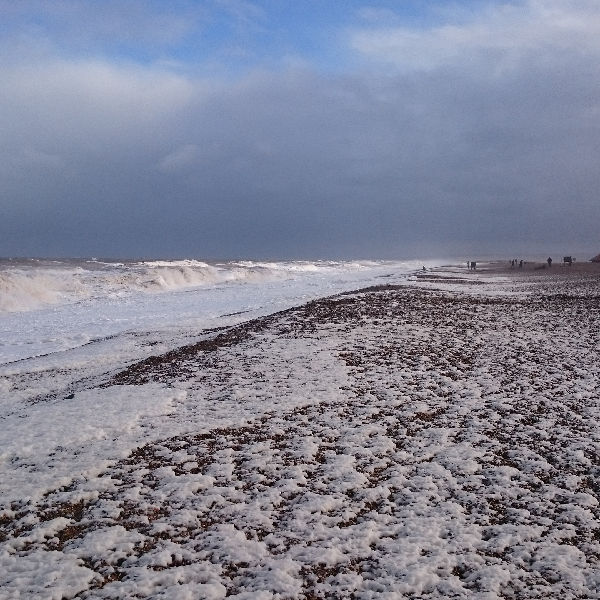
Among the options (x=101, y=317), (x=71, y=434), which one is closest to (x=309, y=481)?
(x=71, y=434)

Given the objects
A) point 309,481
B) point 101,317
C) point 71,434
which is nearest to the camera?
point 309,481

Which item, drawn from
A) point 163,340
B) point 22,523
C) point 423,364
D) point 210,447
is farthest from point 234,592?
point 163,340

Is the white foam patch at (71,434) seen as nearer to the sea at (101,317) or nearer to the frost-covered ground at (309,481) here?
the frost-covered ground at (309,481)

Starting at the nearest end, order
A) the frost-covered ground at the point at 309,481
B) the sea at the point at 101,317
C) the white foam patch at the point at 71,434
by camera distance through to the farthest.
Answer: the frost-covered ground at the point at 309,481 → the white foam patch at the point at 71,434 → the sea at the point at 101,317

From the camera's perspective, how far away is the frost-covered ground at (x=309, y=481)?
4102mm

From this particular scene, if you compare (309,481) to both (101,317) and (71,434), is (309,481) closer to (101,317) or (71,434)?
(71,434)

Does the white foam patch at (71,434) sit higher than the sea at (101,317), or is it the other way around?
the sea at (101,317)

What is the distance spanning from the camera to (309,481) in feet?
18.5

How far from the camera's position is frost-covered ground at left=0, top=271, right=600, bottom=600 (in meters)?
4.10

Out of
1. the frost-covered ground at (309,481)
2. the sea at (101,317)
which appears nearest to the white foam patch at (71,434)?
the frost-covered ground at (309,481)

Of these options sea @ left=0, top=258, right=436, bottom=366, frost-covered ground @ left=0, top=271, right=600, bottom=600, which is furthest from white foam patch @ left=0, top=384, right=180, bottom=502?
sea @ left=0, top=258, right=436, bottom=366

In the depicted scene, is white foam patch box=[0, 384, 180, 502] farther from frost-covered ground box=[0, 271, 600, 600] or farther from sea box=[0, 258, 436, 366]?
sea box=[0, 258, 436, 366]

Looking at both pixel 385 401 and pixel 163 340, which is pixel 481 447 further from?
pixel 163 340

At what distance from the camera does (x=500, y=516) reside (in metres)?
4.88
